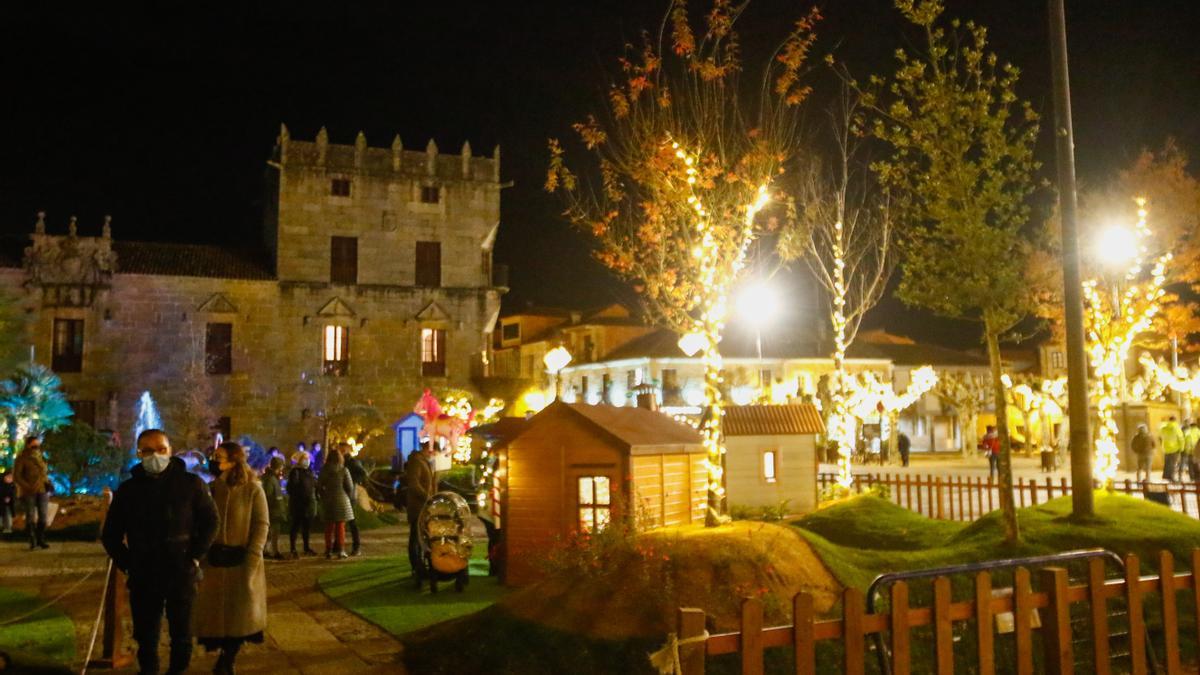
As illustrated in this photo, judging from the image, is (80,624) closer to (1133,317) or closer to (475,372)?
(1133,317)

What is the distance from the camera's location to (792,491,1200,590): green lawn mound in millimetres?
10852

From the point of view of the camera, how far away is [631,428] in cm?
1290

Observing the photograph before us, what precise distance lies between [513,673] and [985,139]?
10.0 metres

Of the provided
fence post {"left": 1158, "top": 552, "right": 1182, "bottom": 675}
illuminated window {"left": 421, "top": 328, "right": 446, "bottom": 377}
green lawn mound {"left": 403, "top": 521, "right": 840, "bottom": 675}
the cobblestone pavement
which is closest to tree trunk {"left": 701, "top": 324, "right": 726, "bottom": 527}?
green lawn mound {"left": 403, "top": 521, "right": 840, "bottom": 675}

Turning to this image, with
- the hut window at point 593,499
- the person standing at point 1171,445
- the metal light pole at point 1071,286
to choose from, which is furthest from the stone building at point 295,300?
the metal light pole at point 1071,286

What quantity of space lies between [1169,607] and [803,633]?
3093mm

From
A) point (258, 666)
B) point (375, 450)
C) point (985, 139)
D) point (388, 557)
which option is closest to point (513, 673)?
point (258, 666)

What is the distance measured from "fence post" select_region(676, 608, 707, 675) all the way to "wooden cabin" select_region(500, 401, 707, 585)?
23.9ft

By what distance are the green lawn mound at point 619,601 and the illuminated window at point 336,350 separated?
28209 millimetres

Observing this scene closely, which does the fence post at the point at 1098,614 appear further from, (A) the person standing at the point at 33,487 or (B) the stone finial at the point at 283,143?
(B) the stone finial at the point at 283,143

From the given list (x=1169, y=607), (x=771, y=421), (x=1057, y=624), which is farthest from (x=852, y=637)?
(x=771, y=421)

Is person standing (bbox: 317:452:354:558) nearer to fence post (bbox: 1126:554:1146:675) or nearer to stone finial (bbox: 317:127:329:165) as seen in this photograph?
fence post (bbox: 1126:554:1146:675)

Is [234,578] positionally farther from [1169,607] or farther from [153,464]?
[1169,607]

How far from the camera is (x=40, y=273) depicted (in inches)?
1296
